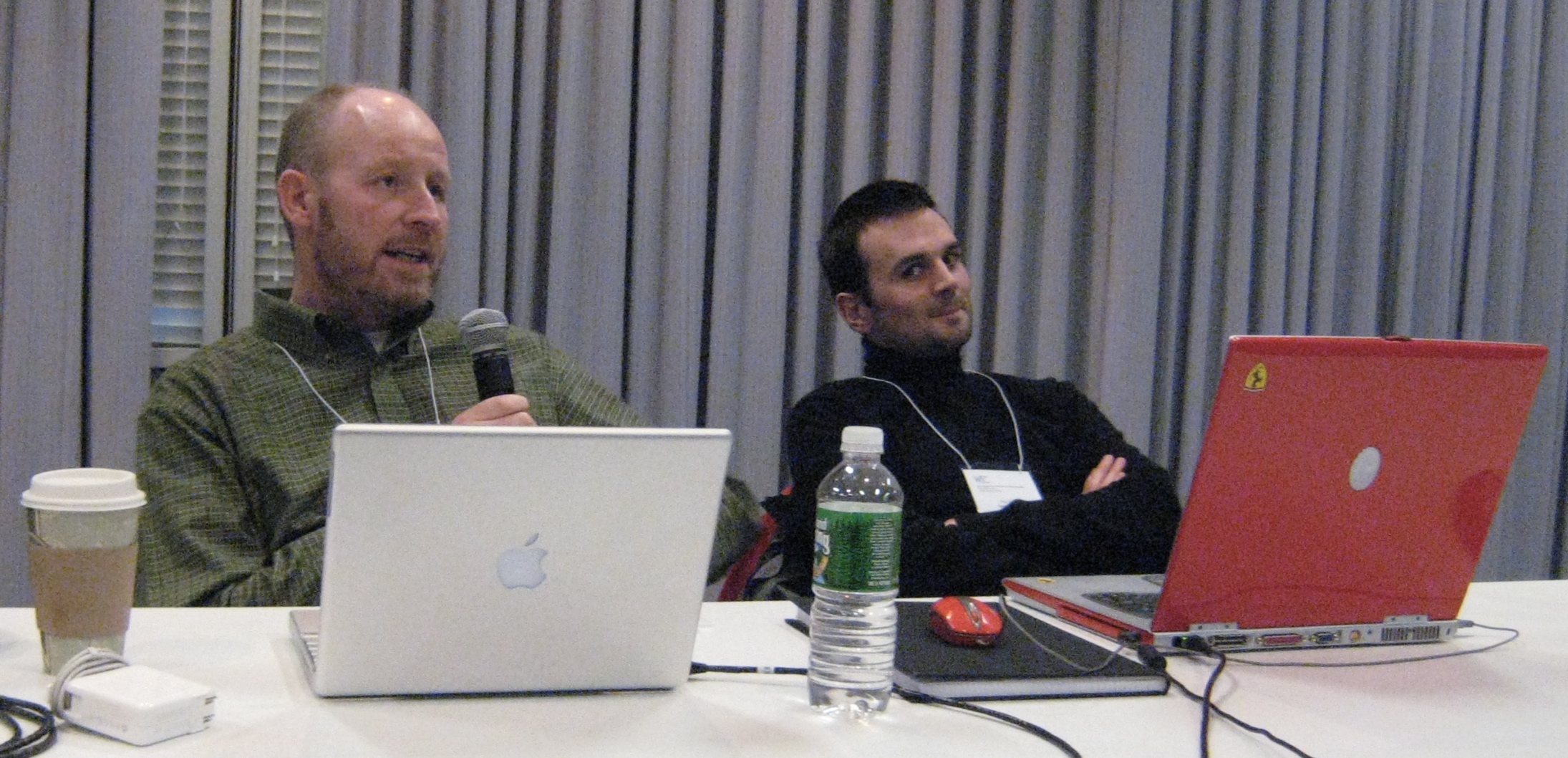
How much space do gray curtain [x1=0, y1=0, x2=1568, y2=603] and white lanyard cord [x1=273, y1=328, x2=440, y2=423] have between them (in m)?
0.56

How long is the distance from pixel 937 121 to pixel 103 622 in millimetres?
2236

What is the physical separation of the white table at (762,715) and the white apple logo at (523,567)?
0.11 metres

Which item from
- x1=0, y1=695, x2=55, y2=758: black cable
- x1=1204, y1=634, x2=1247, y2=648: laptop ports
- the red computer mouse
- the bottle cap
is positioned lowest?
x1=1204, y1=634, x2=1247, y2=648: laptop ports

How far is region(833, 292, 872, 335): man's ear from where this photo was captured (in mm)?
2293

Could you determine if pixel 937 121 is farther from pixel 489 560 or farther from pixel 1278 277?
pixel 489 560

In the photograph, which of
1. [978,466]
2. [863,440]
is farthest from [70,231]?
[863,440]

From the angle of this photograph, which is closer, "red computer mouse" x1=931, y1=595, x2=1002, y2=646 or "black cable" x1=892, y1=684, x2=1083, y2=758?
"black cable" x1=892, y1=684, x2=1083, y2=758

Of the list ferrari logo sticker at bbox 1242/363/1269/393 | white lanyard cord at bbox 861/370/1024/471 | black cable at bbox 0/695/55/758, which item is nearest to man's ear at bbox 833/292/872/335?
white lanyard cord at bbox 861/370/1024/471

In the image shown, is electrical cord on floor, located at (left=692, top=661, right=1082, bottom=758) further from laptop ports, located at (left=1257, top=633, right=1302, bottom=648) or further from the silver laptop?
laptop ports, located at (left=1257, top=633, right=1302, bottom=648)

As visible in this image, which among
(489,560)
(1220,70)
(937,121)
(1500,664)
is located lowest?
(1500,664)

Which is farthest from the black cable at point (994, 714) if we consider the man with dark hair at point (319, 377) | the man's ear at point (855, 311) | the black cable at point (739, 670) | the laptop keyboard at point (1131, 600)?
the man's ear at point (855, 311)

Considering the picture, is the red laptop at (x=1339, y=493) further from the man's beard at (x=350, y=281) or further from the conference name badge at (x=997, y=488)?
the man's beard at (x=350, y=281)

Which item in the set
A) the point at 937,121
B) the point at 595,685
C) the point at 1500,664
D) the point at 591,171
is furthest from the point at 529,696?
the point at 937,121

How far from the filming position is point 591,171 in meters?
2.61
